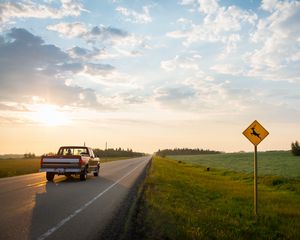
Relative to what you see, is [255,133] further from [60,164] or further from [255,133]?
[60,164]

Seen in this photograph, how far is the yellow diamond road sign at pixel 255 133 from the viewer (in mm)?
11383

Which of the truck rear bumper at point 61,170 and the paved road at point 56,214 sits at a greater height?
the truck rear bumper at point 61,170

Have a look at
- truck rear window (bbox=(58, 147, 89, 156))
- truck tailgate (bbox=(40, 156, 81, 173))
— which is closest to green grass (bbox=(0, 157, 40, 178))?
truck rear window (bbox=(58, 147, 89, 156))

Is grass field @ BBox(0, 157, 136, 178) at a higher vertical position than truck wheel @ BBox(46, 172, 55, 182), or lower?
lower

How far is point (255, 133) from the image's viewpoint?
1149 centimetres

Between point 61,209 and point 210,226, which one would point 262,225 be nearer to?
point 210,226

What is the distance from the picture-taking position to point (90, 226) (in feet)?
29.6

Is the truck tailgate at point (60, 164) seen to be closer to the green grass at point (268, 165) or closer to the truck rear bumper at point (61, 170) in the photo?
the truck rear bumper at point (61, 170)

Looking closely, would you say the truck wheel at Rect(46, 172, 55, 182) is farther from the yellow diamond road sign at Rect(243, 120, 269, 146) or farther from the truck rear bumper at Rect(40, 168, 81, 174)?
the yellow diamond road sign at Rect(243, 120, 269, 146)

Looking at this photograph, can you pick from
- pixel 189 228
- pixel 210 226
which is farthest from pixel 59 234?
pixel 210 226

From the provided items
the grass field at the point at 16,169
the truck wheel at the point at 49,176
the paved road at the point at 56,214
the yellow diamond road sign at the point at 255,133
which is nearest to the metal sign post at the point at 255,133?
the yellow diamond road sign at the point at 255,133

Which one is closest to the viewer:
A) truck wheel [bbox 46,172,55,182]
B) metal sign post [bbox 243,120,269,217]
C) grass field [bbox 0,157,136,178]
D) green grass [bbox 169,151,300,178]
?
metal sign post [bbox 243,120,269,217]

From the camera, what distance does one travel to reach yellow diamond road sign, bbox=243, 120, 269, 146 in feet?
37.3

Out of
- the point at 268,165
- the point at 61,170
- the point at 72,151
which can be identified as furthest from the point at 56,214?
the point at 268,165
